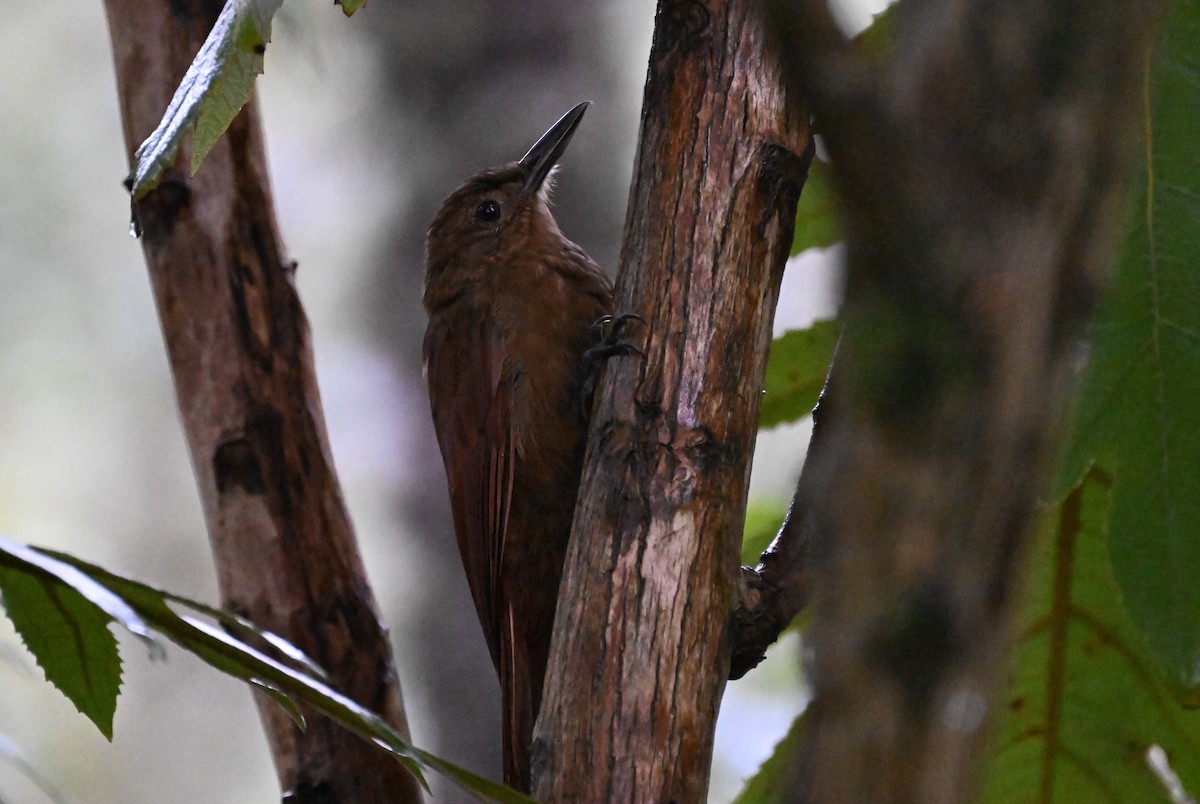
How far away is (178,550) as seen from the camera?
4.57 m

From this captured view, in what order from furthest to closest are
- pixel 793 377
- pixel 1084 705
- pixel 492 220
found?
1. pixel 492 220
2. pixel 793 377
3. pixel 1084 705

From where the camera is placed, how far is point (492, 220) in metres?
2.64

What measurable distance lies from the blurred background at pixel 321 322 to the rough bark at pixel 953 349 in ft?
3.57

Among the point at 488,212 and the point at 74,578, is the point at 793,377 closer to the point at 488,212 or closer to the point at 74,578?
the point at 488,212

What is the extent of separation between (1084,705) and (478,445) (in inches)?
40.8

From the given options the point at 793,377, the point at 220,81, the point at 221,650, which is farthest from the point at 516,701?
the point at 220,81

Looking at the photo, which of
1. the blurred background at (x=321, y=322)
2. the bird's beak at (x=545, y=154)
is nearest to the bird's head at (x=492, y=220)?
the bird's beak at (x=545, y=154)

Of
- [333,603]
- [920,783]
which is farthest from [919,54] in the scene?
[333,603]

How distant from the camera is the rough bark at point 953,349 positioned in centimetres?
47

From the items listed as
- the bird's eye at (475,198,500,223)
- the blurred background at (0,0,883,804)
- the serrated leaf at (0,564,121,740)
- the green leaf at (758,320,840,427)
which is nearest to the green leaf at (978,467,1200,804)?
the green leaf at (758,320,840,427)

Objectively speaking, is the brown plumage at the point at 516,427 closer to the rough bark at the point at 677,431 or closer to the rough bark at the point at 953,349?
the rough bark at the point at 677,431

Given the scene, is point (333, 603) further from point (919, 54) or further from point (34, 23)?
point (34, 23)

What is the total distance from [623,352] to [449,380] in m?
1.00

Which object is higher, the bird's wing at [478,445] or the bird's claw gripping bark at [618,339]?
the bird's wing at [478,445]
